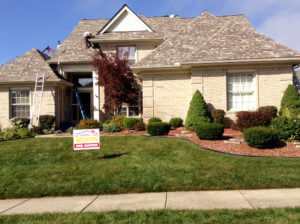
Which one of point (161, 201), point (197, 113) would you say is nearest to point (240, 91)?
point (197, 113)

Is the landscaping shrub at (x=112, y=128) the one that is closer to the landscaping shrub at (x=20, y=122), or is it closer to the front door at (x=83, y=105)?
the front door at (x=83, y=105)

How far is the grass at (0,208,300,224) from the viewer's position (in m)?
3.83

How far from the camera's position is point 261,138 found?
845 centimetres

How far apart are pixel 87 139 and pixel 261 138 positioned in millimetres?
6349

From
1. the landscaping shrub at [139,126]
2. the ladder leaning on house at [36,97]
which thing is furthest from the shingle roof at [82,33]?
the landscaping shrub at [139,126]

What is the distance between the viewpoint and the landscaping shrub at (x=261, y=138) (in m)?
8.45

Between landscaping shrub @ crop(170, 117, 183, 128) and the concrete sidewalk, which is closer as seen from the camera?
the concrete sidewalk

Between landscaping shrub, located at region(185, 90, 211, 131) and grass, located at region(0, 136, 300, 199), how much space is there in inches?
116

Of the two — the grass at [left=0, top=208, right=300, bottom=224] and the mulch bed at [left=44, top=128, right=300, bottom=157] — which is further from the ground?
the mulch bed at [left=44, top=128, right=300, bottom=157]

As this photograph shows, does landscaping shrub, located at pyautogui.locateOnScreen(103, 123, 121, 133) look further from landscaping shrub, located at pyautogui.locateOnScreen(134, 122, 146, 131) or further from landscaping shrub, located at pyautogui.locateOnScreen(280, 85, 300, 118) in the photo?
landscaping shrub, located at pyautogui.locateOnScreen(280, 85, 300, 118)

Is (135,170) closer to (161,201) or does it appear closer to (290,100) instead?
(161,201)

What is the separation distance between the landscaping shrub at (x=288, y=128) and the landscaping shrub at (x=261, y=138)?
2.49ft

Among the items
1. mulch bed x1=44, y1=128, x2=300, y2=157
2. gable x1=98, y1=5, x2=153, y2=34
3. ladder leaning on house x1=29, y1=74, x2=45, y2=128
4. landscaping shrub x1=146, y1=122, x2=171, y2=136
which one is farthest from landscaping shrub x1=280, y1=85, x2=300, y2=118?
ladder leaning on house x1=29, y1=74, x2=45, y2=128

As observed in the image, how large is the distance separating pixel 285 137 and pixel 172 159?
494cm
